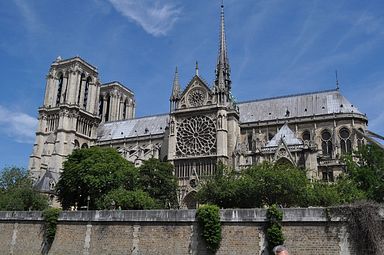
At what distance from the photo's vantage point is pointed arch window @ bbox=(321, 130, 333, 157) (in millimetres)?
50000

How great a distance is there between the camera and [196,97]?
52.7 metres

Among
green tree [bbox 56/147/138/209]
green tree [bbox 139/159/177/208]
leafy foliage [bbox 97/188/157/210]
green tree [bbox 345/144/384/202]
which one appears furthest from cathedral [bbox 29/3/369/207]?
leafy foliage [bbox 97/188/157/210]

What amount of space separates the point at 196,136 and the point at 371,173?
23726mm

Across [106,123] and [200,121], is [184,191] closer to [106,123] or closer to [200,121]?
[200,121]

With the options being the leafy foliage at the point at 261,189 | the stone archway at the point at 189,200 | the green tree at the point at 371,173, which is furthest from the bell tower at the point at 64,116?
the green tree at the point at 371,173

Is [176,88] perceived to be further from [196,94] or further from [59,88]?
[59,88]

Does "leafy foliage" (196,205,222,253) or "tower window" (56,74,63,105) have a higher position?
"tower window" (56,74,63,105)

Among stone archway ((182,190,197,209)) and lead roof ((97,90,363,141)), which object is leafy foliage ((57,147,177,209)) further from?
lead roof ((97,90,363,141))

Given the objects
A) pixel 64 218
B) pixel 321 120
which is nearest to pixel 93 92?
pixel 321 120

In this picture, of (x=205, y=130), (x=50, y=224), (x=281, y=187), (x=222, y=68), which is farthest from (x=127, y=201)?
(x=222, y=68)

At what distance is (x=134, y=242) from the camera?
2400cm

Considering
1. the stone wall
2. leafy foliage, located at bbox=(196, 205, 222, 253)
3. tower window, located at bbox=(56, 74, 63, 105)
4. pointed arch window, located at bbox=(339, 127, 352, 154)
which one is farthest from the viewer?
tower window, located at bbox=(56, 74, 63, 105)

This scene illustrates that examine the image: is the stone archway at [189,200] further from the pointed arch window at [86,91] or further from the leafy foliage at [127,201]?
the pointed arch window at [86,91]

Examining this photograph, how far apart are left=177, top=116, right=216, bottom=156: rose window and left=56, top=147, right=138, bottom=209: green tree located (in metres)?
9.79
